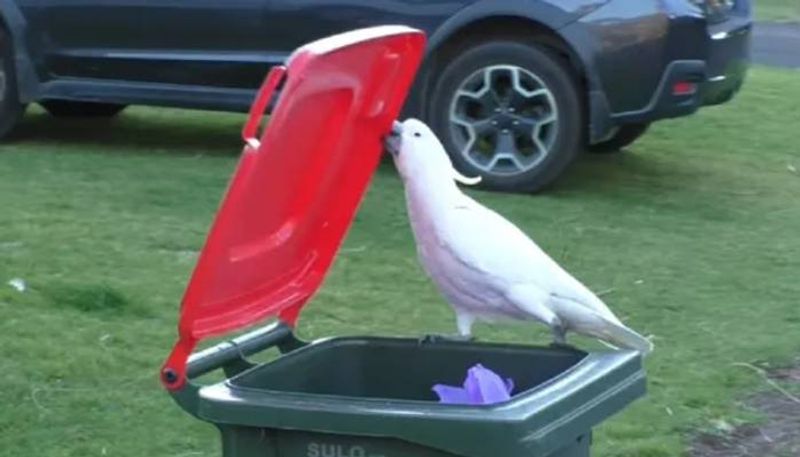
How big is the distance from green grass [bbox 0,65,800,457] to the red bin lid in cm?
142

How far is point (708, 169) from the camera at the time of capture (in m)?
9.41

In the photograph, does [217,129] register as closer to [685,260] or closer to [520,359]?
[685,260]

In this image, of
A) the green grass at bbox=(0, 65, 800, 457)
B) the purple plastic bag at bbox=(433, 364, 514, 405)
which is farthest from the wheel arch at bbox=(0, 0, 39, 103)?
the purple plastic bag at bbox=(433, 364, 514, 405)

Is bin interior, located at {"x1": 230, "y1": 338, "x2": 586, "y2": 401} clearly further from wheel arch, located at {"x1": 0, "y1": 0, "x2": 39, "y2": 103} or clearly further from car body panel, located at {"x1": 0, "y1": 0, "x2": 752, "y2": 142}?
wheel arch, located at {"x1": 0, "y1": 0, "x2": 39, "y2": 103}

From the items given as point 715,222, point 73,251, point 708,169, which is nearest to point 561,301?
point 73,251

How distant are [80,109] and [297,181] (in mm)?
6987

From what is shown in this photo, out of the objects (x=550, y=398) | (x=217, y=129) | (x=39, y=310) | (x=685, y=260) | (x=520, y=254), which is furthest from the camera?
(x=217, y=129)

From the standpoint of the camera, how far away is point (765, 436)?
16.9ft

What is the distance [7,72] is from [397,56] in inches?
233

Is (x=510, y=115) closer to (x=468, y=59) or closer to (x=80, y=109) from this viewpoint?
(x=468, y=59)

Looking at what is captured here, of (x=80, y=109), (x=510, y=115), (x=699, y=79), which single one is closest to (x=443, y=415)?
(x=510, y=115)

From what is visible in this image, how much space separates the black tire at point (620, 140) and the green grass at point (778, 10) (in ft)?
51.7

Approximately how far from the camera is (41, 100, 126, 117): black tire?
9992 millimetres

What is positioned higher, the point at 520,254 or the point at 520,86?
the point at 520,254
